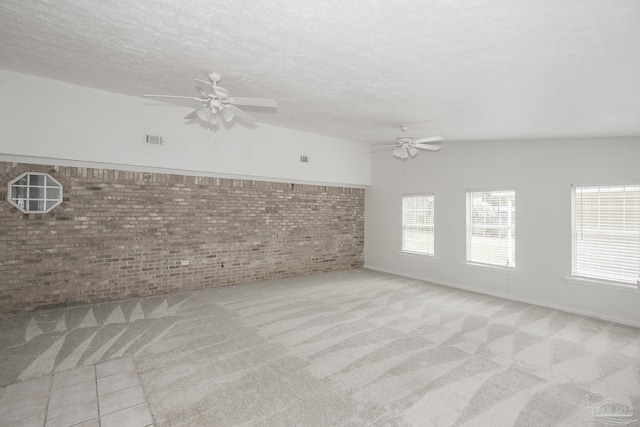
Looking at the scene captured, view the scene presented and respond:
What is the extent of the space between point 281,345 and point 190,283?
10.3 ft

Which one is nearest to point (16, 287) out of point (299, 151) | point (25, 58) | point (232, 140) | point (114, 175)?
point (114, 175)

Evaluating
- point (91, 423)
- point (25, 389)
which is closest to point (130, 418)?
point (91, 423)

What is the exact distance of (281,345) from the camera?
365 centimetres

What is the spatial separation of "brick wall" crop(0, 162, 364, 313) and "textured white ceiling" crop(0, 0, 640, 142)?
175 centimetres

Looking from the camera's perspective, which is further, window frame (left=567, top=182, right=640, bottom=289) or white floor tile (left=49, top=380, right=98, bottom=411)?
window frame (left=567, top=182, right=640, bottom=289)

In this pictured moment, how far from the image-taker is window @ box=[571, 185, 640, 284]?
445 cm

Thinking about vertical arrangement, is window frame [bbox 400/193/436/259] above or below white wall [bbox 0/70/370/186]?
below

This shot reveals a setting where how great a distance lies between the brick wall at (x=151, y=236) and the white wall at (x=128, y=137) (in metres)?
0.36

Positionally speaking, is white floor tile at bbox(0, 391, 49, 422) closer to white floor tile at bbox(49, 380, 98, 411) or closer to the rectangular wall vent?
white floor tile at bbox(49, 380, 98, 411)

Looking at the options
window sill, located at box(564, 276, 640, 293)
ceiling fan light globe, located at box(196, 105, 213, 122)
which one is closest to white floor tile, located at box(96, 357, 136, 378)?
ceiling fan light globe, located at box(196, 105, 213, 122)

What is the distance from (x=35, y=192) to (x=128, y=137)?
1525mm

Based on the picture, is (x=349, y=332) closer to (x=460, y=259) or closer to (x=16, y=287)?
(x=460, y=259)

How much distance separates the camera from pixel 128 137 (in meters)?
5.13

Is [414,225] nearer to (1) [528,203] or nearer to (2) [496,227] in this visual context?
(2) [496,227]
